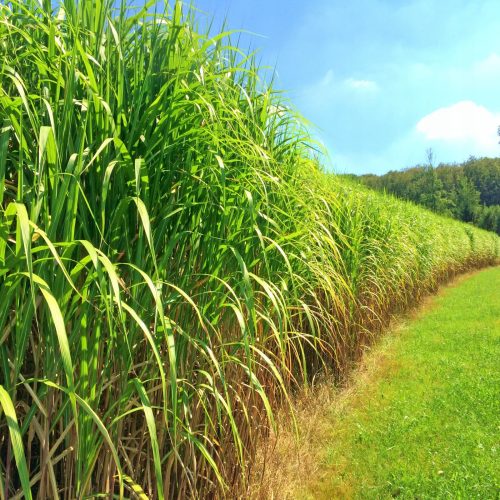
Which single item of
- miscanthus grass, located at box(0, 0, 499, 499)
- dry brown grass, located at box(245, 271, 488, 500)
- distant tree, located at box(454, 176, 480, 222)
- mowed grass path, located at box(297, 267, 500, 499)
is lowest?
mowed grass path, located at box(297, 267, 500, 499)

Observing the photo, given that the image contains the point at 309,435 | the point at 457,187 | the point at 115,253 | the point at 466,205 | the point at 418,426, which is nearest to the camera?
the point at 115,253

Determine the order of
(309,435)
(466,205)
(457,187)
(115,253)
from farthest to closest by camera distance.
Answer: (457,187) → (466,205) → (309,435) → (115,253)

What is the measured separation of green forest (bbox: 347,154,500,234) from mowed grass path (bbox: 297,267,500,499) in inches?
1269

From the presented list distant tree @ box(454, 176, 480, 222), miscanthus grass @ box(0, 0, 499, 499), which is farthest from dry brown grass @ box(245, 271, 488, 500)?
distant tree @ box(454, 176, 480, 222)

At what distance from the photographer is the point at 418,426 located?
3441 millimetres

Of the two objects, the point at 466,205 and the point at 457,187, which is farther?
the point at 457,187

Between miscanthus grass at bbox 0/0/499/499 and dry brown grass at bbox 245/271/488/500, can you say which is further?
dry brown grass at bbox 245/271/488/500

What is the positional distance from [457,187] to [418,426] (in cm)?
7359

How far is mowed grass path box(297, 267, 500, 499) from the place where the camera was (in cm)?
264

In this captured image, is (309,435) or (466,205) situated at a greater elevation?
(466,205)

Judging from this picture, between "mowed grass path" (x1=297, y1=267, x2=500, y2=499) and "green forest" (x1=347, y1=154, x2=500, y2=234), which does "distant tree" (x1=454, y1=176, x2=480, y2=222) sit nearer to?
"green forest" (x1=347, y1=154, x2=500, y2=234)

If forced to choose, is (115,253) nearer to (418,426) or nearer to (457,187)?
(418,426)

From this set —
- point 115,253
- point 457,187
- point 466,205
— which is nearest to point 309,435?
point 115,253

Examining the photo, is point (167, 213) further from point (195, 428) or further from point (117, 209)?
point (195, 428)
